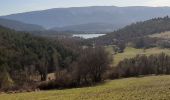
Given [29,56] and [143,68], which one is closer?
[143,68]

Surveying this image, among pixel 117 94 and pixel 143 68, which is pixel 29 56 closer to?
pixel 143 68

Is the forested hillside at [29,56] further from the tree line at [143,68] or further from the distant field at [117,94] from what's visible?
the distant field at [117,94]

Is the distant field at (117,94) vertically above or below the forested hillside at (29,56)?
above

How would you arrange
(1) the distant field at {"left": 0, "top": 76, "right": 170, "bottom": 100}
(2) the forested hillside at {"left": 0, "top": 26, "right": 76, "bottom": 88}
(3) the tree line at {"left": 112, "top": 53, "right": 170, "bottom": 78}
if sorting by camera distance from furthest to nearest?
1. (2) the forested hillside at {"left": 0, "top": 26, "right": 76, "bottom": 88}
2. (3) the tree line at {"left": 112, "top": 53, "right": 170, "bottom": 78}
3. (1) the distant field at {"left": 0, "top": 76, "right": 170, "bottom": 100}

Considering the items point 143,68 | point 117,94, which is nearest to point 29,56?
point 143,68

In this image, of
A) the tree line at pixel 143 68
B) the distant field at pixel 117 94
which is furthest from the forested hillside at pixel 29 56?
the distant field at pixel 117 94

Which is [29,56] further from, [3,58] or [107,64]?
[107,64]

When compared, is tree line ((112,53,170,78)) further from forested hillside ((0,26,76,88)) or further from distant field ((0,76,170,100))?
distant field ((0,76,170,100))

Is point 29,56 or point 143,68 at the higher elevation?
point 143,68

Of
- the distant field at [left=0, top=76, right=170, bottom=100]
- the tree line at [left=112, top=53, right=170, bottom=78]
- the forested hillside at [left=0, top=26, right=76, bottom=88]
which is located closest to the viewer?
the distant field at [left=0, top=76, right=170, bottom=100]

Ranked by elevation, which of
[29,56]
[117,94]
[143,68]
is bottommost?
[29,56]

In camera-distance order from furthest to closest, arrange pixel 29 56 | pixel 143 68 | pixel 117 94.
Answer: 1. pixel 29 56
2. pixel 143 68
3. pixel 117 94

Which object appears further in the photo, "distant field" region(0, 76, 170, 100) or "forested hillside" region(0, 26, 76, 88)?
"forested hillside" region(0, 26, 76, 88)

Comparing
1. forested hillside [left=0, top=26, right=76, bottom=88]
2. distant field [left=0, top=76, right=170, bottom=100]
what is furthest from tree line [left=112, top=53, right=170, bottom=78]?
distant field [left=0, top=76, right=170, bottom=100]
